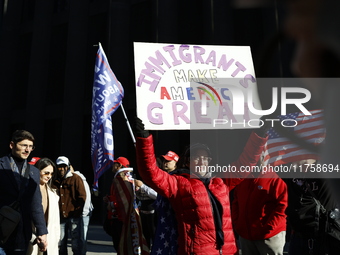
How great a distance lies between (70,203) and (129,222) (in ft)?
5.20

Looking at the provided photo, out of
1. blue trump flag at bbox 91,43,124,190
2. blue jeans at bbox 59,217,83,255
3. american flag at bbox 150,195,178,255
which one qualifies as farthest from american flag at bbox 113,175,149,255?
american flag at bbox 150,195,178,255

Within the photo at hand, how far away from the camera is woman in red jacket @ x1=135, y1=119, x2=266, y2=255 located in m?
3.35

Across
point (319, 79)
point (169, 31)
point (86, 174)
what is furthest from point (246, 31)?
point (319, 79)

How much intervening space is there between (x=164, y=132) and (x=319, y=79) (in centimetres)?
1496

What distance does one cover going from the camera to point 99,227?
15789mm

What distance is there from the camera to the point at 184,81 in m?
4.84

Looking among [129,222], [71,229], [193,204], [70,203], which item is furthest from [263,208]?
[71,229]

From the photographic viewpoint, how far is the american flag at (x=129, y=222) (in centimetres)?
650

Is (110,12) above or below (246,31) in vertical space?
above

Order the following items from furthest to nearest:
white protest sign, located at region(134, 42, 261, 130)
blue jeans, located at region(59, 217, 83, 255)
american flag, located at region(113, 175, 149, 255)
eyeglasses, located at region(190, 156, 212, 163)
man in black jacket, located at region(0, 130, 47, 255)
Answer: blue jeans, located at region(59, 217, 83, 255), american flag, located at region(113, 175, 149, 255), white protest sign, located at region(134, 42, 261, 130), man in black jacket, located at region(0, 130, 47, 255), eyeglasses, located at region(190, 156, 212, 163)

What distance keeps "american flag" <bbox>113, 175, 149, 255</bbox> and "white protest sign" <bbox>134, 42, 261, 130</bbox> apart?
101 inches

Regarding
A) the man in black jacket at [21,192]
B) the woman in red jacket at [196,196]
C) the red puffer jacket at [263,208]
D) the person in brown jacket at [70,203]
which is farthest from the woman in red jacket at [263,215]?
the person in brown jacket at [70,203]

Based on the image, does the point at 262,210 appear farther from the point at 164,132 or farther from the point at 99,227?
the point at 99,227

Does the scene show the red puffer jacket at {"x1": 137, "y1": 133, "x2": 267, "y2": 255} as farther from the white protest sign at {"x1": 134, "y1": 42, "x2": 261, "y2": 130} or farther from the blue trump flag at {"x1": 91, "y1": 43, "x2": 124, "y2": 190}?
the blue trump flag at {"x1": 91, "y1": 43, "x2": 124, "y2": 190}
